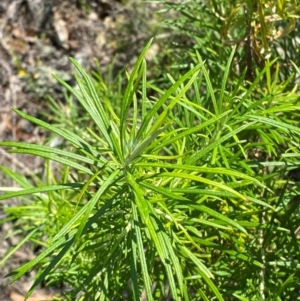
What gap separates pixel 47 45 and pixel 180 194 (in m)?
2.62

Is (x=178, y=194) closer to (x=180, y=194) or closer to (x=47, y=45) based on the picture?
(x=180, y=194)

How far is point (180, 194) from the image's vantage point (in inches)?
29.5

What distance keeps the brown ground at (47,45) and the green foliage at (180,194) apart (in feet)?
6.21

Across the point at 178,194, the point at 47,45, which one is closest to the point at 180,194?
the point at 178,194

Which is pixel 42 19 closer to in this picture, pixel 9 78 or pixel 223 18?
pixel 9 78

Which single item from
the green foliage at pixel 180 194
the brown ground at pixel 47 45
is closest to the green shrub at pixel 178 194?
the green foliage at pixel 180 194

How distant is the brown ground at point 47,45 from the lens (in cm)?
293

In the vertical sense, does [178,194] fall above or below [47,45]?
above

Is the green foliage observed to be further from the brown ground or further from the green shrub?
the brown ground

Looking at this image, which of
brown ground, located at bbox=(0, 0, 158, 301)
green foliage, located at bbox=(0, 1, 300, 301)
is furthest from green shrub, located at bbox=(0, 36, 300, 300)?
brown ground, located at bbox=(0, 0, 158, 301)

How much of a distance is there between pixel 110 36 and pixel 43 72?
44cm

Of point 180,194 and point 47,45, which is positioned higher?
point 180,194

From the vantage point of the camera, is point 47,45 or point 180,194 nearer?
point 180,194

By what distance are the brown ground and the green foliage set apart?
1892 millimetres
